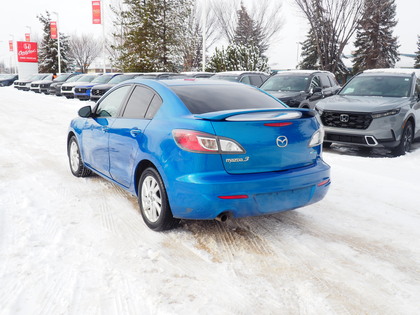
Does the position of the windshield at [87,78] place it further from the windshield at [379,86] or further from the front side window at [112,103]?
the front side window at [112,103]

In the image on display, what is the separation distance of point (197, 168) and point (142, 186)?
3.18 feet

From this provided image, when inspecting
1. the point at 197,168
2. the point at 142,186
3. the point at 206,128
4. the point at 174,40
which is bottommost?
the point at 142,186

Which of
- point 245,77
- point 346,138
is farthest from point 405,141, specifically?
point 245,77

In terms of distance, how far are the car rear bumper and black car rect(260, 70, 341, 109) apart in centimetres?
702

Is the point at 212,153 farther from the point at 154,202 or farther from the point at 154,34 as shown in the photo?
the point at 154,34

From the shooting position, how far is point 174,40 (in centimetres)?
3344

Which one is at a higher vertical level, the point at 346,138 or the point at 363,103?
the point at 363,103

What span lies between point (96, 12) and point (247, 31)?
1800cm

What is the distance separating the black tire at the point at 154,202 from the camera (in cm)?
390

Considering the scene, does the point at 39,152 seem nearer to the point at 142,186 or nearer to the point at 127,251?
the point at 142,186

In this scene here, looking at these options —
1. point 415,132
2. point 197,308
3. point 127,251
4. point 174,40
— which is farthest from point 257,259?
point 174,40

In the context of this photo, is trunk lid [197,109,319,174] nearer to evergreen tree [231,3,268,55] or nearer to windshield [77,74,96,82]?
windshield [77,74,96,82]

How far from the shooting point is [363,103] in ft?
27.8

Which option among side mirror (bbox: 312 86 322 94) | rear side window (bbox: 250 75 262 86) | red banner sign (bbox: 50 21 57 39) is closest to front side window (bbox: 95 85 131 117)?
side mirror (bbox: 312 86 322 94)
